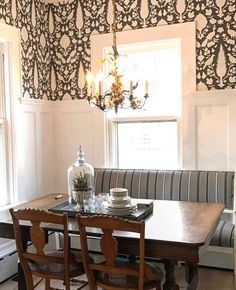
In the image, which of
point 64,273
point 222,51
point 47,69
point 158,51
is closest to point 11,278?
point 64,273

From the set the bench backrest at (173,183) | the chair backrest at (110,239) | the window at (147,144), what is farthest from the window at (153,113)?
the chair backrest at (110,239)

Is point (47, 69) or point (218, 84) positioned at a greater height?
point (47, 69)

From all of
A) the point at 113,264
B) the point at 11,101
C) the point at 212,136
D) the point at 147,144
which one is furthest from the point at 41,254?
the point at 212,136

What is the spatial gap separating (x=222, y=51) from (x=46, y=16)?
204 centimetres

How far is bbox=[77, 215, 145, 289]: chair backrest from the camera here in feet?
6.68

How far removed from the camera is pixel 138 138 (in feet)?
13.3

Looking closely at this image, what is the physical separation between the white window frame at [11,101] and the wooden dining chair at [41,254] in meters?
1.23

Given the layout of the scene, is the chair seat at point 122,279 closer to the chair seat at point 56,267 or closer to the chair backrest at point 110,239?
the chair backrest at point 110,239

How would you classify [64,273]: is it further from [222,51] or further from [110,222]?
[222,51]

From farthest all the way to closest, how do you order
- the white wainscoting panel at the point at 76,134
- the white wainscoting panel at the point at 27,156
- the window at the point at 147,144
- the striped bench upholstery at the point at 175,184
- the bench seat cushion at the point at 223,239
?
1. the white wainscoting panel at the point at 76,134
2. the window at the point at 147,144
3. the white wainscoting panel at the point at 27,156
4. the striped bench upholstery at the point at 175,184
5. the bench seat cushion at the point at 223,239

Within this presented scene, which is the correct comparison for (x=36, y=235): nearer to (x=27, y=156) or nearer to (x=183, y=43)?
(x=27, y=156)

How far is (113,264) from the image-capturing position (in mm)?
2164

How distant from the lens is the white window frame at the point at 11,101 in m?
3.62

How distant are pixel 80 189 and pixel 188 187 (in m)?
1.26
